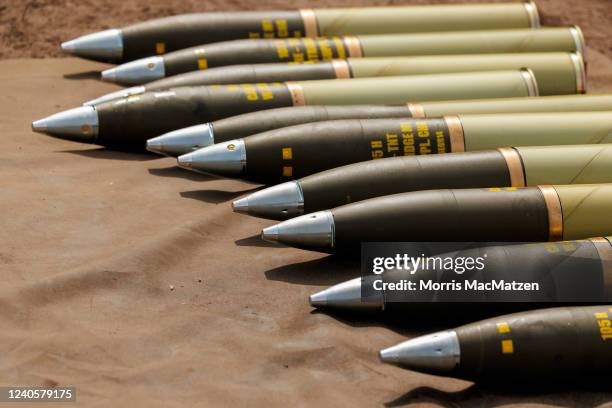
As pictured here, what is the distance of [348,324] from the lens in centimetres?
867

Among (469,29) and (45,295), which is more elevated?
(469,29)

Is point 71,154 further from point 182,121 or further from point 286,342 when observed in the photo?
point 286,342

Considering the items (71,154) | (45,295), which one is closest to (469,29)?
(71,154)

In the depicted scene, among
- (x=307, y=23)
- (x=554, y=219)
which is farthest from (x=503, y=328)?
(x=307, y=23)

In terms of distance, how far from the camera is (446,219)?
30.3ft

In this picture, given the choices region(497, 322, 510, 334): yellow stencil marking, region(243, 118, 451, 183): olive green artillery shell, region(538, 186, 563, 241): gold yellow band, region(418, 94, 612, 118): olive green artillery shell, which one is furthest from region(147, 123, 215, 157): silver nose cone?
region(497, 322, 510, 334): yellow stencil marking

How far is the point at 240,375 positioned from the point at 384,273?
1421 millimetres

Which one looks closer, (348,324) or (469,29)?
(348,324)

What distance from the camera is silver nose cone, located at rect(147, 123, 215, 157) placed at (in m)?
11.2

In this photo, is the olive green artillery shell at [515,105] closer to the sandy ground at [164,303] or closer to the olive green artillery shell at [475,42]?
the olive green artillery shell at [475,42]

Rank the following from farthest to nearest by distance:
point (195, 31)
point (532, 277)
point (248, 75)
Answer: point (195, 31) → point (248, 75) → point (532, 277)

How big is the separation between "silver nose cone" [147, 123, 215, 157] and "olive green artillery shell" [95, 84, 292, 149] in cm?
53

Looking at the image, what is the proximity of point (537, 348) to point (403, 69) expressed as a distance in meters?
5.46

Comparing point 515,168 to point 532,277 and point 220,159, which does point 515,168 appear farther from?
point 220,159
